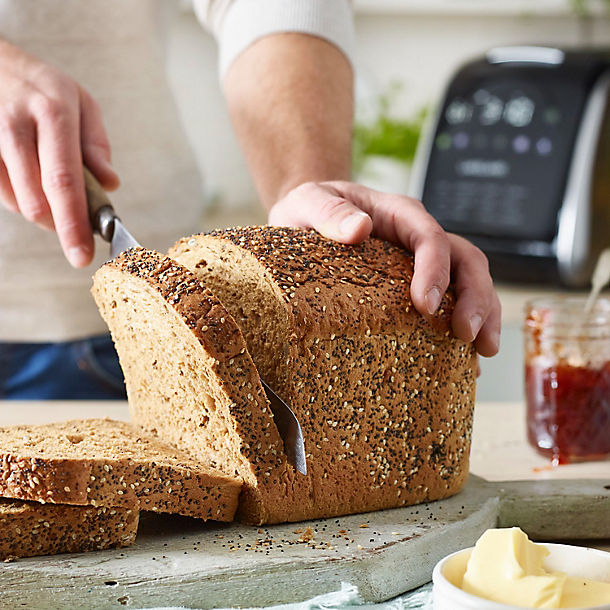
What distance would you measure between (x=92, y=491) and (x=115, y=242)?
1.62 feet

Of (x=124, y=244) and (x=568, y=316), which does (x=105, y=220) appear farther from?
(x=568, y=316)

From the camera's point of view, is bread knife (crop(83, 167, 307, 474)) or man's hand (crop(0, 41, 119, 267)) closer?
bread knife (crop(83, 167, 307, 474))

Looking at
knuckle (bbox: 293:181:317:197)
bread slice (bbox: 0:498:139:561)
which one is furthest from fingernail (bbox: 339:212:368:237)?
bread slice (bbox: 0:498:139:561)

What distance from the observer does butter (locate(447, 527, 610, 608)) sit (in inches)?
37.9

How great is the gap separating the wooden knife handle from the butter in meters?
0.85

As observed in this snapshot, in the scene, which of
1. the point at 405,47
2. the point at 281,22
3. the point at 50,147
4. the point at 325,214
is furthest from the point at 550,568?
the point at 405,47

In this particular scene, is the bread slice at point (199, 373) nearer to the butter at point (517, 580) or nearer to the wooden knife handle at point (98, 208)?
the wooden knife handle at point (98, 208)

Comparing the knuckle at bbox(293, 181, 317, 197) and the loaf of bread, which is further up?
the knuckle at bbox(293, 181, 317, 197)

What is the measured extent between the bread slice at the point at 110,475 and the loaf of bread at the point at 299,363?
5cm

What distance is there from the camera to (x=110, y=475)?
4.02 feet

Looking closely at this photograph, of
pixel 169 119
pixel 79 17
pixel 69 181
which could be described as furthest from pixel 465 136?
pixel 69 181

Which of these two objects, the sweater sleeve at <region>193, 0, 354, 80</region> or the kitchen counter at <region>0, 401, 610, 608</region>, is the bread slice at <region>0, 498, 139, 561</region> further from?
the sweater sleeve at <region>193, 0, 354, 80</region>

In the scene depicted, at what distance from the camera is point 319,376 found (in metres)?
1.33

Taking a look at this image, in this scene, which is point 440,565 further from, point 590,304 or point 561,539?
point 590,304
